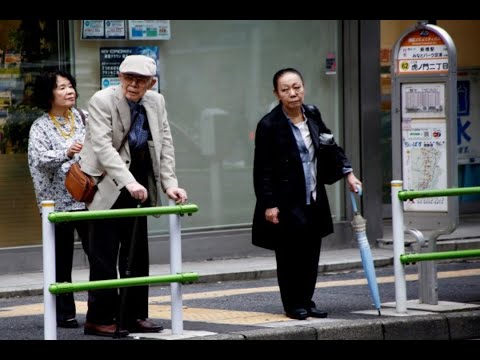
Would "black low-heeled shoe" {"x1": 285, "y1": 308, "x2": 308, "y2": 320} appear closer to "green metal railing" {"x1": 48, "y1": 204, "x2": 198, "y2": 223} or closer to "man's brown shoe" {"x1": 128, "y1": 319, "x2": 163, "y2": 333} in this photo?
"man's brown shoe" {"x1": 128, "y1": 319, "x2": 163, "y2": 333}

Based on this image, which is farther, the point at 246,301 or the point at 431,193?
the point at 246,301

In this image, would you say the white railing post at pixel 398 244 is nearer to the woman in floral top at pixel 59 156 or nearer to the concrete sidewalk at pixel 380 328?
the concrete sidewalk at pixel 380 328

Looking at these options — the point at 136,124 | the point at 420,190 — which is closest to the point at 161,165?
the point at 136,124

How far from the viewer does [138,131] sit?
8.06 meters

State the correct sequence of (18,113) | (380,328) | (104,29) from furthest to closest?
1. (104,29)
2. (18,113)
3. (380,328)

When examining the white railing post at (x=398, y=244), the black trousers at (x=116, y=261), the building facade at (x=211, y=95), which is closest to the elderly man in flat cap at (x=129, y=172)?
the black trousers at (x=116, y=261)

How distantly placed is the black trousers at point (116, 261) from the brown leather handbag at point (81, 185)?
17cm

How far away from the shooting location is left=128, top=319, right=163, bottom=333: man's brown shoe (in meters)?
8.10

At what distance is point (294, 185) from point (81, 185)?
158 centimetres

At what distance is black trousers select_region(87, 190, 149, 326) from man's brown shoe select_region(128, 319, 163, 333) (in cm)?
4

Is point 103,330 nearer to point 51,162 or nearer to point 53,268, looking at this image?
point 53,268

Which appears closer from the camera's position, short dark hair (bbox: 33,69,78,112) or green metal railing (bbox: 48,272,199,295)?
green metal railing (bbox: 48,272,199,295)

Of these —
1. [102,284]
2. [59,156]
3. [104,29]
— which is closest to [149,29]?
[104,29]

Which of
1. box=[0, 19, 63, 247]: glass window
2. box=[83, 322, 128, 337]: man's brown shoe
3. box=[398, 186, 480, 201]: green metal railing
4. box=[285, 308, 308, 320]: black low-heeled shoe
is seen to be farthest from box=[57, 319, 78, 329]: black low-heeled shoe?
box=[0, 19, 63, 247]: glass window
